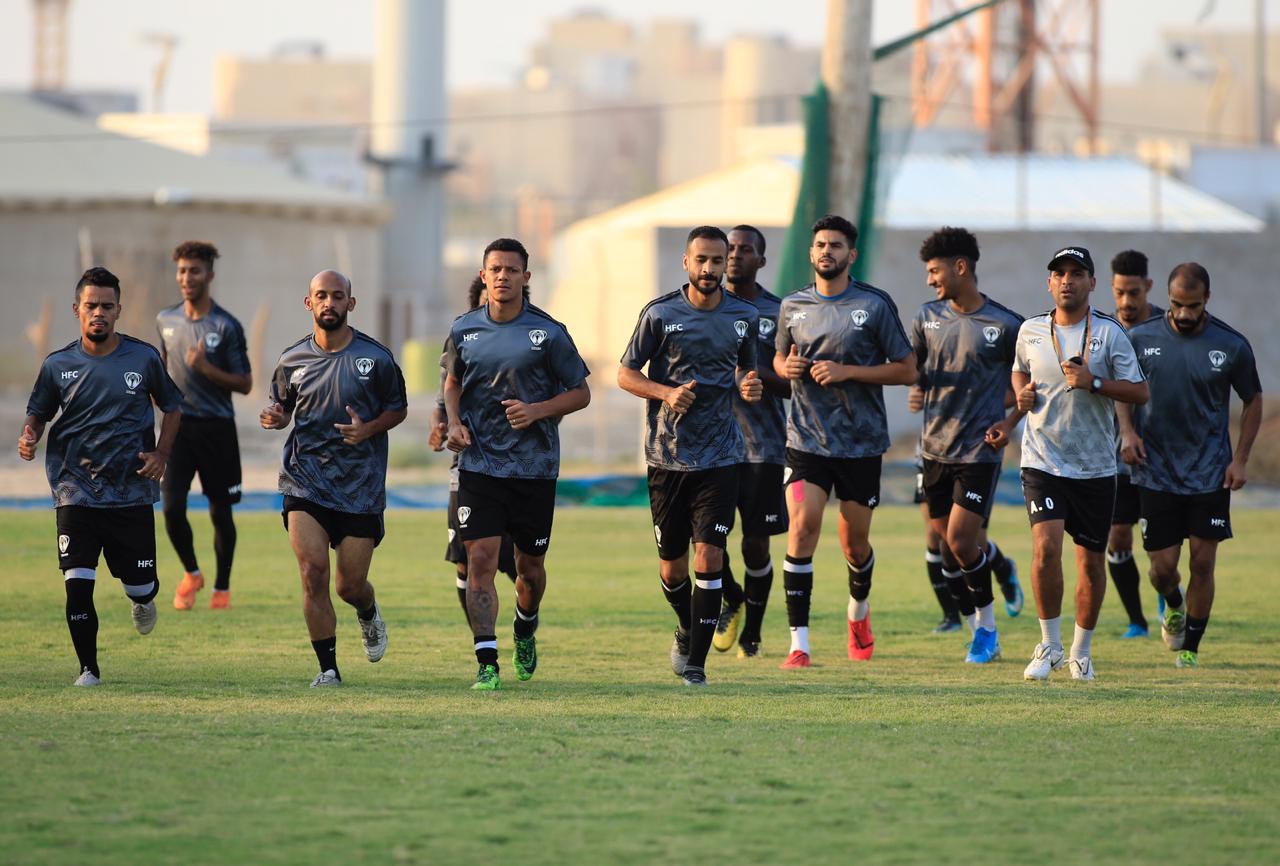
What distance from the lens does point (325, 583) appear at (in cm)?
934

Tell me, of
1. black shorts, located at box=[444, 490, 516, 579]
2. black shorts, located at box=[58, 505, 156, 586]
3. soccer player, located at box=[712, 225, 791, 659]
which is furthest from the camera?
soccer player, located at box=[712, 225, 791, 659]

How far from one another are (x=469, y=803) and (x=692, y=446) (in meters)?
3.32

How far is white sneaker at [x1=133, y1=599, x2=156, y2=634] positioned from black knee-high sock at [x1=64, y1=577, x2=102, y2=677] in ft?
3.30

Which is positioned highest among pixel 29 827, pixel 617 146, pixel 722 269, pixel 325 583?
pixel 617 146

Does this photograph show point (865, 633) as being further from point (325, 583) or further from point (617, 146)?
point (617, 146)

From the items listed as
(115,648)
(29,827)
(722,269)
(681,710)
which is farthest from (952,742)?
(115,648)

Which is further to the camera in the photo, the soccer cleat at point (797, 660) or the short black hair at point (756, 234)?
the short black hair at point (756, 234)

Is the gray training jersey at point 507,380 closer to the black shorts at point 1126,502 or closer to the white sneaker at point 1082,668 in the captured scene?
the white sneaker at point 1082,668

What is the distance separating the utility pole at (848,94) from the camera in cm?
2022

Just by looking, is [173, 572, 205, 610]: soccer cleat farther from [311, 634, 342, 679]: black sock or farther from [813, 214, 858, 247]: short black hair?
[813, 214, 858, 247]: short black hair

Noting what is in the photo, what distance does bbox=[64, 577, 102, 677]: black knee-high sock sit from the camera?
31.1 ft

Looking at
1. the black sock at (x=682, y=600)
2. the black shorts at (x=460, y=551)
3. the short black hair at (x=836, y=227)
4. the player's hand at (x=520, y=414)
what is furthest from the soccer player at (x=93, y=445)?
the short black hair at (x=836, y=227)

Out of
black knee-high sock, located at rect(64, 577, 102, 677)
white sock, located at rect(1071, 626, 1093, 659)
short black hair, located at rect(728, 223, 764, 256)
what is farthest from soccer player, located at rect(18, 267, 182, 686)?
white sock, located at rect(1071, 626, 1093, 659)

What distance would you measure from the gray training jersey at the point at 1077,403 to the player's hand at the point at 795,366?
1.21 metres
